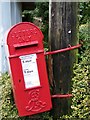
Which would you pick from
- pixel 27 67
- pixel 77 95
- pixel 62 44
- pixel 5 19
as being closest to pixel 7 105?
pixel 27 67

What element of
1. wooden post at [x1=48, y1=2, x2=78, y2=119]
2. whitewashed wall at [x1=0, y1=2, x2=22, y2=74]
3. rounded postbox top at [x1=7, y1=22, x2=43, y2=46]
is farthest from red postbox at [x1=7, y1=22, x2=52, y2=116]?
whitewashed wall at [x1=0, y1=2, x2=22, y2=74]

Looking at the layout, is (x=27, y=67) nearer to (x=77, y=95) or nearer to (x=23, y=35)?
(x=23, y=35)

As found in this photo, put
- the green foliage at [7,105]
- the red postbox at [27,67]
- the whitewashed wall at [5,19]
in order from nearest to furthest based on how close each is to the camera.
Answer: the red postbox at [27,67]
the green foliage at [7,105]
the whitewashed wall at [5,19]

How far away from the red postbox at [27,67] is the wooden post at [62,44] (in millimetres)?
135

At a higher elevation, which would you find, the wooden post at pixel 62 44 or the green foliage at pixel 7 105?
the wooden post at pixel 62 44

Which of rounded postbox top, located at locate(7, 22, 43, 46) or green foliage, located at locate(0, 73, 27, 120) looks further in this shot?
green foliage, located at locate(0, 73, 27, 120)

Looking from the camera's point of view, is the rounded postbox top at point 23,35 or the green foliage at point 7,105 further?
the green foliage at point 7,105

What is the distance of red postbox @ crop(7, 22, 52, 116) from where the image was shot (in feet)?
9.04

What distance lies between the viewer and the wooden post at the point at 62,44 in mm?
2801

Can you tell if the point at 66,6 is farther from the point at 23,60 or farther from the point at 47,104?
the point at 47,104

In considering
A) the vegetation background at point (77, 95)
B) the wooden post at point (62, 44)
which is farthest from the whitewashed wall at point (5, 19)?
the wooden post at point (62, 44)

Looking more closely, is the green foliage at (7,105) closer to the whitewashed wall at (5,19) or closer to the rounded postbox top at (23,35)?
the rounded postbox top at (23,35)

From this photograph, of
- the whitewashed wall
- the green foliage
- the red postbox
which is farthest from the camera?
the whitewashed wall

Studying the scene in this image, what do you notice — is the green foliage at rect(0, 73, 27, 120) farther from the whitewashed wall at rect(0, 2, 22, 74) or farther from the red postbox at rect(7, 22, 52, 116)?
the whitewashed wall at rect(0, 2, 22, 74)
